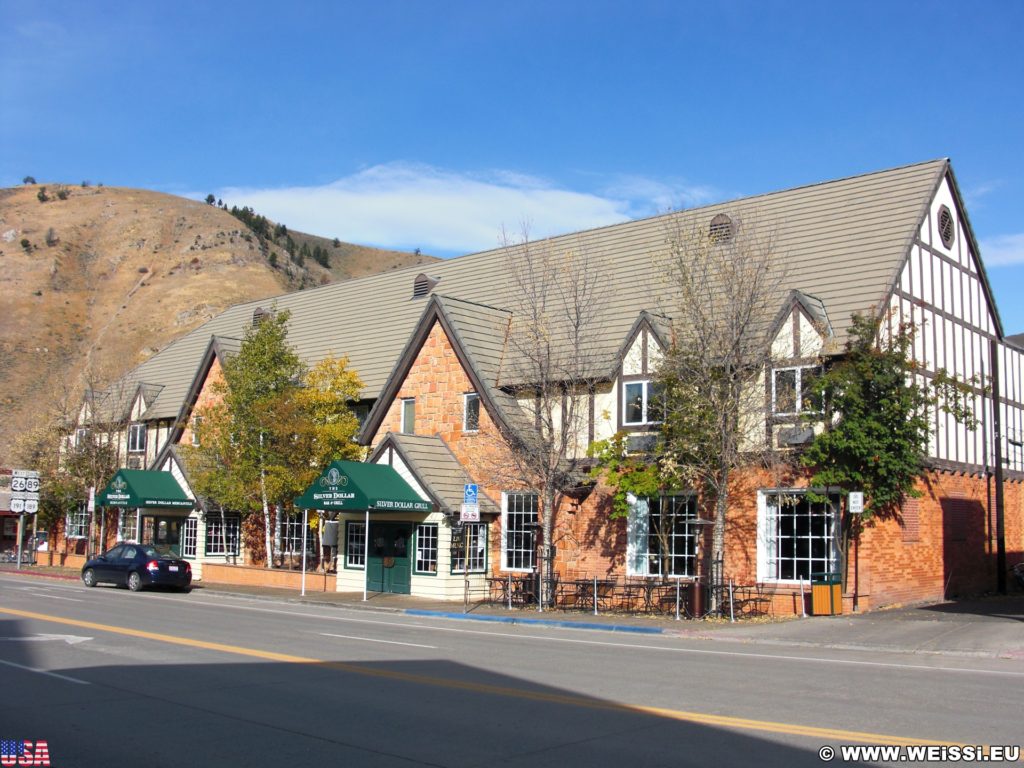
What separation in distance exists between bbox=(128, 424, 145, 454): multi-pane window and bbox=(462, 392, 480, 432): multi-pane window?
68.3ft

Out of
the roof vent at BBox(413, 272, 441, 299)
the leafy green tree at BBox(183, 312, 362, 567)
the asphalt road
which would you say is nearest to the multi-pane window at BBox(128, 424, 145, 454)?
the leafy green tree at BBox(183, 312, 362, 567)

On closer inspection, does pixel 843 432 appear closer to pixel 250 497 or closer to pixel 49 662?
pixel 49 662

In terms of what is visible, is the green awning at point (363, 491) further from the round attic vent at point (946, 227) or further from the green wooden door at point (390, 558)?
the round attic vent at point (946, 227)

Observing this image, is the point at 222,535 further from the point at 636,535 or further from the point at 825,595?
the point at 825,595

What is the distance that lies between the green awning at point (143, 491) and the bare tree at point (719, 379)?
73.1ft

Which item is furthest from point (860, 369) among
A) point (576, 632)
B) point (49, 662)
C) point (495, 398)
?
point (49, 662)

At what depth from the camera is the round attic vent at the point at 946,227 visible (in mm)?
27891

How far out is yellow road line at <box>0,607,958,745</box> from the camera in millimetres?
9289

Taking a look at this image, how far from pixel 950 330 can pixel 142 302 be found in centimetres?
9600

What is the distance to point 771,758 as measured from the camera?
8398 millimetres

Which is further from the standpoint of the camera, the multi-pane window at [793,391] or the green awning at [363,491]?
the green awning at [363,491]

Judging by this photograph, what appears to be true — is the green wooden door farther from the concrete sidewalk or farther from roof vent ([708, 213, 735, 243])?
roof vent ([708, 213, 735, 243])

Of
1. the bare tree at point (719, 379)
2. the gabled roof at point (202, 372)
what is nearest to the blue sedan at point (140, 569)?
the gabled roof at point (202, 372)

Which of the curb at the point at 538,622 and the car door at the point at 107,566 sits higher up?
the car door at the point at 107,566
